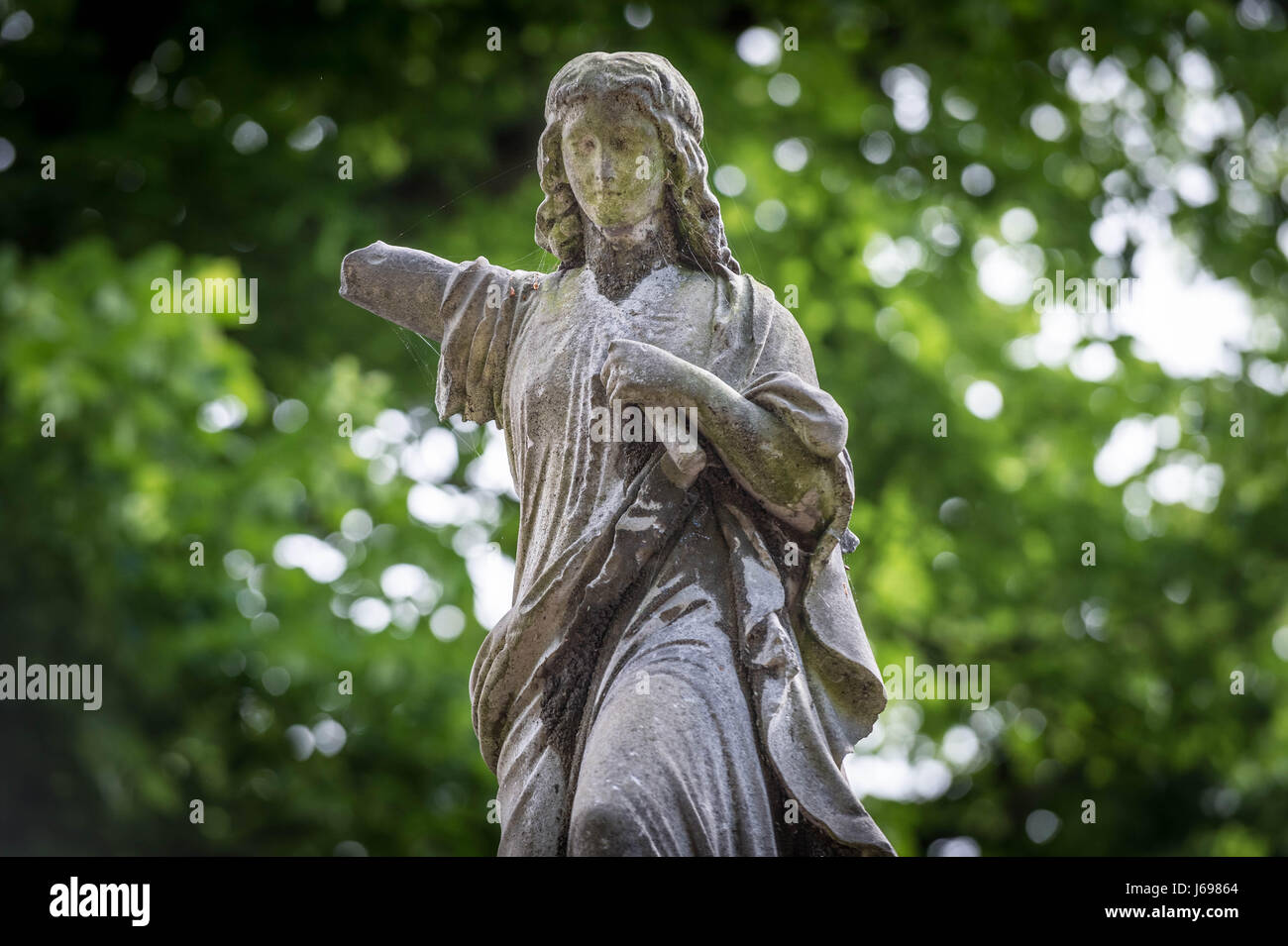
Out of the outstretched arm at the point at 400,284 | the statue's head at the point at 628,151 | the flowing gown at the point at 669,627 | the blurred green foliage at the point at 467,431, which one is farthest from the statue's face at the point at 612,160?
the blurred green foliage at the point at 467,431

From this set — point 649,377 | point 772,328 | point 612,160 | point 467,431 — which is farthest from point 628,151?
point 467,431

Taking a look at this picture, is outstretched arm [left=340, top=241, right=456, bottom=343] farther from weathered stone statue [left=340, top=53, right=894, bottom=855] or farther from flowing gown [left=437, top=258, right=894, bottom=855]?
flowing gown [left=437, top=258, right=894, bottom=855]

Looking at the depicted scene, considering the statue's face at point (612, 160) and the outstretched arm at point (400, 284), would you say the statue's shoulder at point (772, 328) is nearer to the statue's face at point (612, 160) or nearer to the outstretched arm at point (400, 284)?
the statue's face at point (612, 160)

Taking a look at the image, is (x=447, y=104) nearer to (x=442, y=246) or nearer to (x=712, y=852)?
(x=442, y=246)

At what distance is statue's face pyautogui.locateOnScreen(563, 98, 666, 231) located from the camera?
481cm

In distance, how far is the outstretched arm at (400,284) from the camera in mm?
5051

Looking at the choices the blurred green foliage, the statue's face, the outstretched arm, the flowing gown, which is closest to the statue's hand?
the flowing gown

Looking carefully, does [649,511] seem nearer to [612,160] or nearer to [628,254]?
[628,254]

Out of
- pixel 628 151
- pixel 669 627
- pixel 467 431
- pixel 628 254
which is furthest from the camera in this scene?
pixel 467 431

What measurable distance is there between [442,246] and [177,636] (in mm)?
2526

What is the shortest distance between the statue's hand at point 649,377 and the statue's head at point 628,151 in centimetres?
54

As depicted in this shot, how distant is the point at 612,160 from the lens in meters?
4.84

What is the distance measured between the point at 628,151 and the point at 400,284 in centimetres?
73

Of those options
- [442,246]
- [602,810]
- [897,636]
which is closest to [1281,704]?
[897,636]
